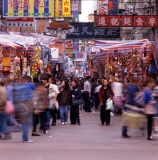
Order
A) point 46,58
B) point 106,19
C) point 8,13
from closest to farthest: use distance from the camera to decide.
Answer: point 46,58 → point 8,13 → point 106,19

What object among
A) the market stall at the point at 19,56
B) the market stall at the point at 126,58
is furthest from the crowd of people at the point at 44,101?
the market stall at the point at 126,58

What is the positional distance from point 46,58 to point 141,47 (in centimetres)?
1019

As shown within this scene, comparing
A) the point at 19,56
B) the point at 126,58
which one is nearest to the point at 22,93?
the point at 19,56

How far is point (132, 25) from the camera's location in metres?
40.0

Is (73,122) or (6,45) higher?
(6,45)

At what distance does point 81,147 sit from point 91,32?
3676cm

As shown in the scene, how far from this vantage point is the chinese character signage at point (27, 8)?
37656mm

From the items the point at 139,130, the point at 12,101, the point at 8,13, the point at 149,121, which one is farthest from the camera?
the point at 8,13

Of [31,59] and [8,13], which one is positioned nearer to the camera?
[31,59]

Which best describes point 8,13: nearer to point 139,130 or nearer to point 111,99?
point 111,99

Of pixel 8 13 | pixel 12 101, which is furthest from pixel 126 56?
pixel 12 101

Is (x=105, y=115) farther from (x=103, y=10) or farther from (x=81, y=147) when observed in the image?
(x=103, y=10)

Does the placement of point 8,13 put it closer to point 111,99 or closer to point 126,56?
point 126,56

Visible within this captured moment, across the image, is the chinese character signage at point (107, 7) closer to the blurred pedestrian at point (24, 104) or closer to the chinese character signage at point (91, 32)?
the chinese character signage at point (91, 32)
